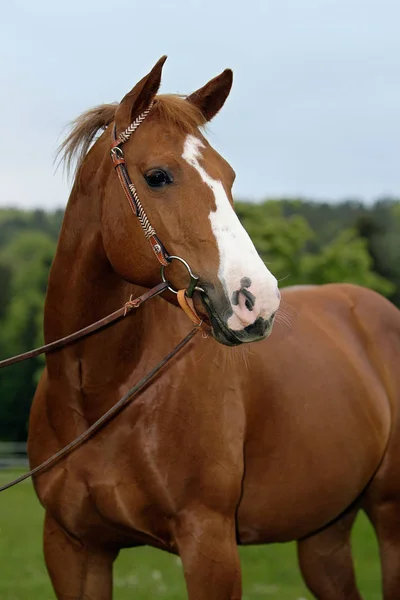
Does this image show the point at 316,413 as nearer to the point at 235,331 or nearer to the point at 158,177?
the point at 235,331

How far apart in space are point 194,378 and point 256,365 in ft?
1.56

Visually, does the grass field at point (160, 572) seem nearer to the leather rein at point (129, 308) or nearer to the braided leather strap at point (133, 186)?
the leather rein at point (129, 308)

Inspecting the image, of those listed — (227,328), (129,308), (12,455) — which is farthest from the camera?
(12,455)

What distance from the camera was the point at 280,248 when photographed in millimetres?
32812

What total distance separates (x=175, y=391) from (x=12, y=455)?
34151 millimetres

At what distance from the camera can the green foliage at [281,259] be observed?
33188mm

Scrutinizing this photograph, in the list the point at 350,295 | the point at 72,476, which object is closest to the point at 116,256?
the point at 72,476

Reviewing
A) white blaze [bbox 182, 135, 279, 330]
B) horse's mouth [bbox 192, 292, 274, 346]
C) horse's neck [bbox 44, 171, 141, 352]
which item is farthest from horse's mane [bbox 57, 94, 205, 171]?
horse's mouth [bbox 192, 292, 274, 346]

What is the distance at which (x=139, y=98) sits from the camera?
3.48 m

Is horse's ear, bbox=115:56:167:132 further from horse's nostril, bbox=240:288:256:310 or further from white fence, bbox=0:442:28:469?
white fence, bbox=0:442:28:469

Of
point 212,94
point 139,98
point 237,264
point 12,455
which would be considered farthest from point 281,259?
point 237,264

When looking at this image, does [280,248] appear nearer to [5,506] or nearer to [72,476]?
[5,506]

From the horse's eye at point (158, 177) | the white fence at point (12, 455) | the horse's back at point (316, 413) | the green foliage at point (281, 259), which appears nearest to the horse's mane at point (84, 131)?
the horse's eye at point (158, 177)

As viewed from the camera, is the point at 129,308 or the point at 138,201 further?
the point at 129,308
